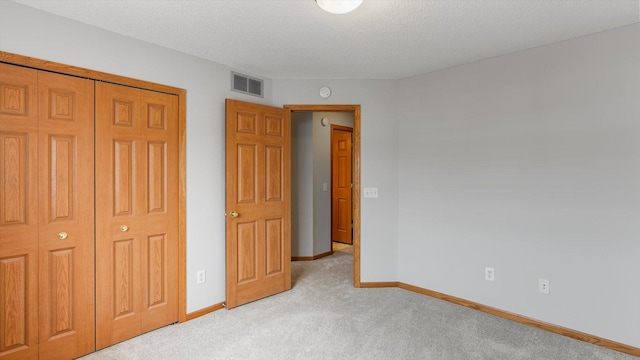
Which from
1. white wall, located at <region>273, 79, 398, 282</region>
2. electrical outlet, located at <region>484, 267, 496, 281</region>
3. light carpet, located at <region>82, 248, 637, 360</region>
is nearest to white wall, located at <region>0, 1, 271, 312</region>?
light carpet, located at <region>82, 248, 637, 360</region>

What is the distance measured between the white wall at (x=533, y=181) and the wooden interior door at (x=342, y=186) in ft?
7.37

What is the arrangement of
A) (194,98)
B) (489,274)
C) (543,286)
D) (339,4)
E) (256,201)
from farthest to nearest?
(256,201), (489,274), (194,98), (543,286), (339,4)

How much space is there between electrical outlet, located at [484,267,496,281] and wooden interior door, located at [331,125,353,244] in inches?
118

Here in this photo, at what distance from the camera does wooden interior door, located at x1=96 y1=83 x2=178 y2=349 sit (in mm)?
2445

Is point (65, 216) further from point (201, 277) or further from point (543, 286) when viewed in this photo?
point (543, 286)

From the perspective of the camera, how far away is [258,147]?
3.35m

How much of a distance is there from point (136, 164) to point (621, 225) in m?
3.73

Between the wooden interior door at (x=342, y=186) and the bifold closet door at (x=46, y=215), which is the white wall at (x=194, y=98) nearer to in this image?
the bifold closet door at (x=46, y=215)

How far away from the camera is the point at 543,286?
110 inches

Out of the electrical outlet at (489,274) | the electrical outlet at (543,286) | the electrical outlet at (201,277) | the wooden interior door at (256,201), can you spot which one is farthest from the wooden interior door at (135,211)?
the electrical outlet at (543,286)

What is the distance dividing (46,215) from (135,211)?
55 centimetres

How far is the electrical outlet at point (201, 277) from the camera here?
3041 mm

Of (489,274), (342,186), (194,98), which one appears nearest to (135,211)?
(194,98)

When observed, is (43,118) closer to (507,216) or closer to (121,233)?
(121,233)
